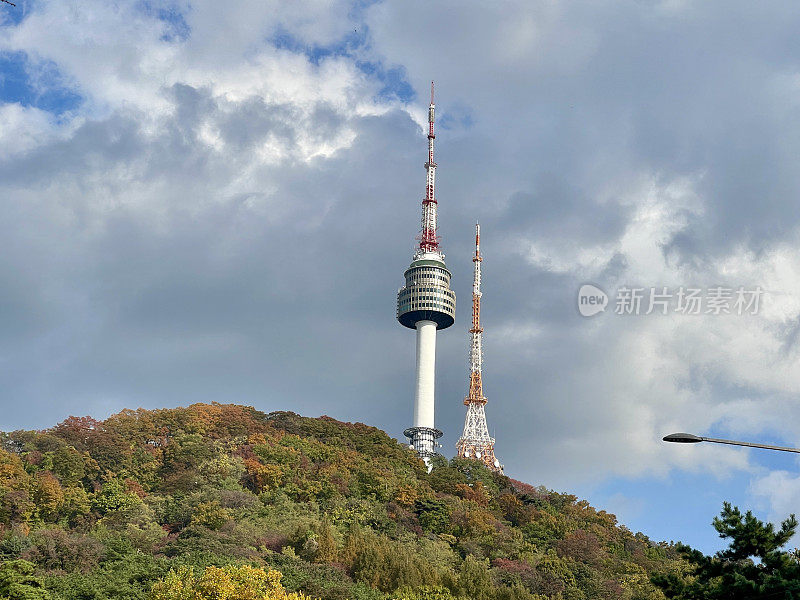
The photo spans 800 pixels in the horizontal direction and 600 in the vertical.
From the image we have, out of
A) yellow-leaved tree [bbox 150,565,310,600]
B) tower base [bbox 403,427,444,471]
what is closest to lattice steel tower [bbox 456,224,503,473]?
tower base [bbox 403,427,444,471]

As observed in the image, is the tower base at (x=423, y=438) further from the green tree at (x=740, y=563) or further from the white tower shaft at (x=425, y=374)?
the green tree at (x=740, y=563)

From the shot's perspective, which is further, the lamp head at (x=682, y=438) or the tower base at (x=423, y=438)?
the tower base at (x=423, y=438)

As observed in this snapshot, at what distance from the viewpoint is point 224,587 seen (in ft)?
168

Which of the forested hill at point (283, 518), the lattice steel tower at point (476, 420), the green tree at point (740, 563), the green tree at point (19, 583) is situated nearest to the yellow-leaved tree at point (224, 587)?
the forested hill at point (283, 518)

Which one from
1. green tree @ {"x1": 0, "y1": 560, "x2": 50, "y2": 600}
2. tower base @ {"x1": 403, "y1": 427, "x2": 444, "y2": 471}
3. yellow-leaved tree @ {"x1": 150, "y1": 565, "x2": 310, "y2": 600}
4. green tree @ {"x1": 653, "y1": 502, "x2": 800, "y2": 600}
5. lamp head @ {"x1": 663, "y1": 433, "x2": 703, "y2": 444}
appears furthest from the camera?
tower base @ {"x1": 403, "y1": 427, "x2": 444, "y2": 471}

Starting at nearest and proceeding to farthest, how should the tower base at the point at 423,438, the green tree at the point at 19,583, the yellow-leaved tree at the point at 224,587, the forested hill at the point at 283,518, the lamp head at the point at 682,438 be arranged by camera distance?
1. the lamp head at the point at 682,438
2. the yellow-leaved tree at the point at 224,587
3. the green tree at the point at 19,583
4. the forested hill at the point at 283,518
5. the tower base at the point at 423,438

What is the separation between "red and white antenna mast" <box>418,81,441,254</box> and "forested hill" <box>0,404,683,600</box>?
43892mm

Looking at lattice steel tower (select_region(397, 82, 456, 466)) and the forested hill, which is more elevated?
lattice steel tower (select_region(397, 82, 456, 466))

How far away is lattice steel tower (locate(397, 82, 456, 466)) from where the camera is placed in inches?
5605

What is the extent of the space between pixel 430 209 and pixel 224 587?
105 m

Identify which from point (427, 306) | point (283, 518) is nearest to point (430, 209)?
point (427, 306)

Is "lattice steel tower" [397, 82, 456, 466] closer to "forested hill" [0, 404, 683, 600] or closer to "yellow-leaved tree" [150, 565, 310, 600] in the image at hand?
"forested hill" [0, 404, 683, 600]

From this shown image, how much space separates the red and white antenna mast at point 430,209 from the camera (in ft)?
496

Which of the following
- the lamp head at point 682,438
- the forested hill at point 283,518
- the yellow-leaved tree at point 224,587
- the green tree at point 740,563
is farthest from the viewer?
the forested hill at point 283,518
